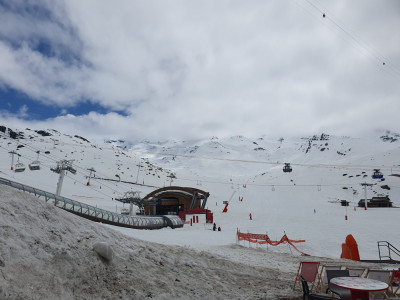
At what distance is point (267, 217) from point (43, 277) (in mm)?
41059

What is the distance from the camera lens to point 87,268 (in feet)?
21.6

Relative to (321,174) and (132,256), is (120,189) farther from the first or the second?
(321,174)

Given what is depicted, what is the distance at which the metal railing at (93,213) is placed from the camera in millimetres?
21105

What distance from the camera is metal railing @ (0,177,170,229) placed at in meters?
21.1

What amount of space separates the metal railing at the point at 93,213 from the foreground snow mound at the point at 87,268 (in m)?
14.6

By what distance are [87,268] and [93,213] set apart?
20035mm

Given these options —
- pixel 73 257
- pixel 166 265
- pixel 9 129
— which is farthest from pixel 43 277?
pixel 9 129

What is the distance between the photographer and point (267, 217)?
143ft

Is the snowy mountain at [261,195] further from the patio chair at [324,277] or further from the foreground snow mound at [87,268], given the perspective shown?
the patio chair at [324,277]

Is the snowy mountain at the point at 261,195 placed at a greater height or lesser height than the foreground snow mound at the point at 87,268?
greater

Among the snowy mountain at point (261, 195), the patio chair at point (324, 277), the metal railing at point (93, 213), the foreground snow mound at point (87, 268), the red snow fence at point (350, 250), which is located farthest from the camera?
the snowy mountain at point (261, 195)

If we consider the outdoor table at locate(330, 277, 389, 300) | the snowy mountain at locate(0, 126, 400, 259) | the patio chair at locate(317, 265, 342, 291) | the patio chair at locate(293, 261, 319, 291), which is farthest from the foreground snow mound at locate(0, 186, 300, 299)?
the snowy mountain at locate(0, 126, 400, 259)

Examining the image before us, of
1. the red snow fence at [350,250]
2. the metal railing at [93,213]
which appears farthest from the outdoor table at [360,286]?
the metal railing at [93,213]

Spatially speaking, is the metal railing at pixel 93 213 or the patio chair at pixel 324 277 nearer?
the patio chair at pixel 324 277
